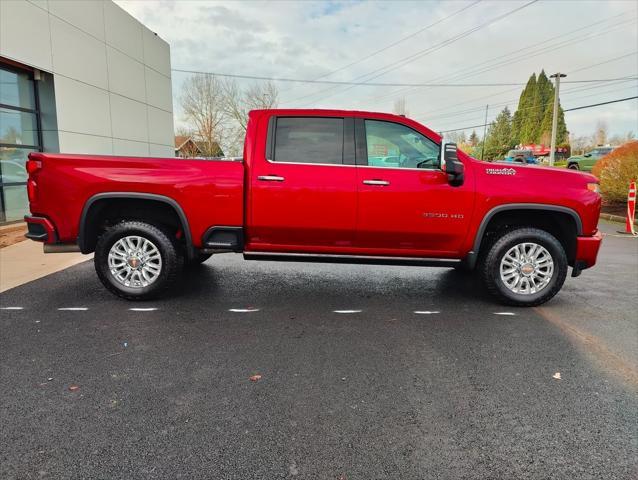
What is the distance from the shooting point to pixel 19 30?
993 cm

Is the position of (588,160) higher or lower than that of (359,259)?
higher

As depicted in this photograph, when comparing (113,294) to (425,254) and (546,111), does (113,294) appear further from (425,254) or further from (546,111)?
(546,111)

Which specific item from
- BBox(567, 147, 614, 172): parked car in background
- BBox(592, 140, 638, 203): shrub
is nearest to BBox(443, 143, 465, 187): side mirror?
BBox(592, 140, 638, 203): shrub

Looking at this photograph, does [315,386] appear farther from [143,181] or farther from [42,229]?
[42,229]

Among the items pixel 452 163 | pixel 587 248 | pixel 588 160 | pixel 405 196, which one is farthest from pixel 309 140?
pixel 588 160

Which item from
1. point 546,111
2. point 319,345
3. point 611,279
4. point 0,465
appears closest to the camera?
point 0,465

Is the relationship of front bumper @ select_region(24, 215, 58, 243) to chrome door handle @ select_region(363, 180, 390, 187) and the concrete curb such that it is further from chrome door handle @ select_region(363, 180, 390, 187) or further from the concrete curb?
the concrete curb

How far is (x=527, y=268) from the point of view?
489cm

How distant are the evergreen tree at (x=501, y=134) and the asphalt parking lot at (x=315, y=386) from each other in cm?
6677

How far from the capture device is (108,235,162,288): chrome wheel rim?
Result: 16.1ft

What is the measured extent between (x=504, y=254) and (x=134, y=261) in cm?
399

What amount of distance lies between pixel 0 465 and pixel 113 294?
2.99 meters

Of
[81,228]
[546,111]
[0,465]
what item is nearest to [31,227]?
[81,228]

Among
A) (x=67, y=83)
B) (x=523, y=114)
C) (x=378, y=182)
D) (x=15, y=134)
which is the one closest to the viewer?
(x=378, y=182)
